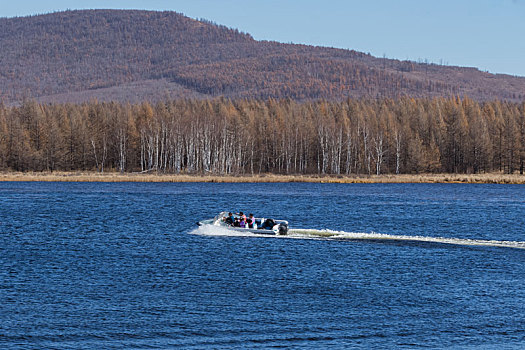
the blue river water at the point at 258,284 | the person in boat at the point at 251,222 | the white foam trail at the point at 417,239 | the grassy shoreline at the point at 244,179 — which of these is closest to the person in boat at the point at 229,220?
the blue river water at the point at 258,284

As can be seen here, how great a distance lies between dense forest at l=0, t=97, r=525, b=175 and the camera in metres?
132

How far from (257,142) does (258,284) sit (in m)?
112

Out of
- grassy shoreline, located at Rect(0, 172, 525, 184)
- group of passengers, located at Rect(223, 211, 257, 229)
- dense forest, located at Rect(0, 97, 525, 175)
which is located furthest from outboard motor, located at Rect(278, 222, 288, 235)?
dense forest, located at Rect(0, 97, 525, 175)

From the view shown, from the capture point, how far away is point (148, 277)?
3362 cm

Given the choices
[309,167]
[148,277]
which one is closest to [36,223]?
[148,277]

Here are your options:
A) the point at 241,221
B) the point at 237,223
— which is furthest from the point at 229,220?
the point at 241,221

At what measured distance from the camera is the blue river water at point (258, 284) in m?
23.8

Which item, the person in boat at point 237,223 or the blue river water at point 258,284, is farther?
the person in boat at point 237,223

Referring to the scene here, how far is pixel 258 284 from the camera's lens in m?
32.1

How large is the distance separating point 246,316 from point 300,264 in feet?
39.4

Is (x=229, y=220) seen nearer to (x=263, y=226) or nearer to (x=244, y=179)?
(x=263, y=226)

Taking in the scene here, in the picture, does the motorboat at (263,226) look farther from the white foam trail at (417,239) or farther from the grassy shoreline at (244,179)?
the grassy shoreline at (244,179)

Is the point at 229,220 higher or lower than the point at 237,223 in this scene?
higher

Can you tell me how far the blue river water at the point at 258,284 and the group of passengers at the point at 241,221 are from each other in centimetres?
92
